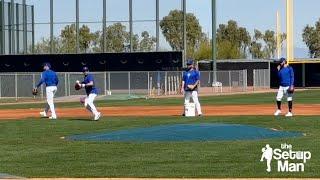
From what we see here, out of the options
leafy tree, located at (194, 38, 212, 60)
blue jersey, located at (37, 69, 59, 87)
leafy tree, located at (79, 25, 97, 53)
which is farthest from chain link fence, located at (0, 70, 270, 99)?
leafy tree, located at (194, 38, 212, 60)

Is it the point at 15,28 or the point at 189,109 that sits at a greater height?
the point at 15,28

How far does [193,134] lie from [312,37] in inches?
4612

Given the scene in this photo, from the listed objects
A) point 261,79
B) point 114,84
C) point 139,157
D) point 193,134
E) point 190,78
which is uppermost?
point 190,78

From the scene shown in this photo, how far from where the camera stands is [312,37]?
129625mm

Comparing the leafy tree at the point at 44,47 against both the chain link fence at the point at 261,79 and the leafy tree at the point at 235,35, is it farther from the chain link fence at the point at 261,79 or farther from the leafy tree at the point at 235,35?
the leafy tree at the point at 235,35

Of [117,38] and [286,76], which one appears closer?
[286,76]

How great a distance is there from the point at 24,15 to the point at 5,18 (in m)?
1.86

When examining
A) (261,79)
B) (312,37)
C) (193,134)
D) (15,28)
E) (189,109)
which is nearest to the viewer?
(193,134)

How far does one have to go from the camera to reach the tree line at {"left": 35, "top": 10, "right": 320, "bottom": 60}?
78.2 metres

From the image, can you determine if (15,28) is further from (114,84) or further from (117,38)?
(117,38)

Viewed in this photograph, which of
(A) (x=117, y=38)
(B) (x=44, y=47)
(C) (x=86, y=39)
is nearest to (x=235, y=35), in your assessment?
(A) (x=117, y=38)

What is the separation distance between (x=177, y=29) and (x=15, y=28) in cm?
2209

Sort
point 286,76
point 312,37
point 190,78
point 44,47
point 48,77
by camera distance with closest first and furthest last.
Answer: point 286,76 → point 48,77 → point 190,78 → point 44,47 → point 312,37

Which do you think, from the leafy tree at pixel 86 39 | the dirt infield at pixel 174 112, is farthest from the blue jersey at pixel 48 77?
the leafy tree at pixel 86 39
